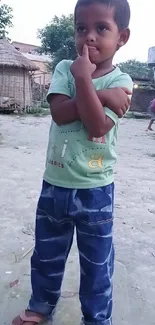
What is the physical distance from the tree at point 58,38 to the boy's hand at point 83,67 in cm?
2564

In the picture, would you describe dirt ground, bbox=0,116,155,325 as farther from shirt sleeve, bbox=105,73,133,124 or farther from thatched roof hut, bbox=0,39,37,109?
thatched roof hut, bbox=0,39,37,109

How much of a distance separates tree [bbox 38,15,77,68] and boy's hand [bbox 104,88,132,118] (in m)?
25.6

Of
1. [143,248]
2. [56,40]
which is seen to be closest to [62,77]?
[143,248]

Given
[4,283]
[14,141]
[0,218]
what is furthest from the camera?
[14,141]

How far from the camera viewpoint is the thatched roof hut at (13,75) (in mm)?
14414

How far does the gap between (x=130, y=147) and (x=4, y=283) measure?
6.00 meters

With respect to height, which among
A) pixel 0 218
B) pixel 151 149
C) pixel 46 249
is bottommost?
pixel 151 149

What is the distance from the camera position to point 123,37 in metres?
1.39

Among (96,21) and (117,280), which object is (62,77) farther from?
(117,280)

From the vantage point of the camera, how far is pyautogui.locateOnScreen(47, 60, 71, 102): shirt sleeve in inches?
54.2

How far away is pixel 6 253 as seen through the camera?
234cm

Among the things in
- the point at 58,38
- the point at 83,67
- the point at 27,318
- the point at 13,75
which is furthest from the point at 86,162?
the point at 58,38

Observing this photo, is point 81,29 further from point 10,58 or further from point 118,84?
point 10,58

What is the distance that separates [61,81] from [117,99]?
221mm
